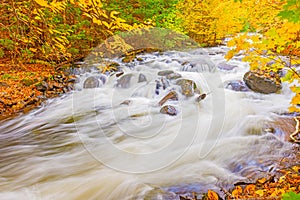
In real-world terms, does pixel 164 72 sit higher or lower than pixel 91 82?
higher

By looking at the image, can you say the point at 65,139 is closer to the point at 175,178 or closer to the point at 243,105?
the point at 175,178

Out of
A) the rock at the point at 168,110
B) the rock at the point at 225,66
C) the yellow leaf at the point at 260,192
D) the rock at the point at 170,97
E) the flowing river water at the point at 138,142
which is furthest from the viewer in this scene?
the rock at the point at 225,66

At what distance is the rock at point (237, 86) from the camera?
692 cm

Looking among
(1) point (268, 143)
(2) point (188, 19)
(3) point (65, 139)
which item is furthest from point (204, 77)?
(3) point (65, 139)

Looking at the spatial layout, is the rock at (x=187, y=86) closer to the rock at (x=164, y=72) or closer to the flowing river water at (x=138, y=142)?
the flowing river water at (x=138, y=142)

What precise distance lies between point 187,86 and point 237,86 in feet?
4.65

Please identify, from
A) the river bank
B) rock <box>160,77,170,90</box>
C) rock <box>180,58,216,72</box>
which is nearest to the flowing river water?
rock <box>160,77,170,90</box>

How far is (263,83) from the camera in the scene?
6.61m

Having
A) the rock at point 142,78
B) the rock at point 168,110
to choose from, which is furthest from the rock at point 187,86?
the rock at point 142,78

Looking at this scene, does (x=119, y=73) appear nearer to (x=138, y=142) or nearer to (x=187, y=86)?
(x=187, y=86)

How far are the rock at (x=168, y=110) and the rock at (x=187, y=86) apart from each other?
782 mm

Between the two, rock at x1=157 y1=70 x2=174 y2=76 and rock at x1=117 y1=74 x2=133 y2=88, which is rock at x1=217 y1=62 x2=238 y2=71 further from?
rock at x1=117 y1=74 x2=133 y2=88

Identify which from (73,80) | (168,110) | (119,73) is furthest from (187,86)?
(73,80)

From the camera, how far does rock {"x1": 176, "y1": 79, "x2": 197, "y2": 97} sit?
22.3 ft
